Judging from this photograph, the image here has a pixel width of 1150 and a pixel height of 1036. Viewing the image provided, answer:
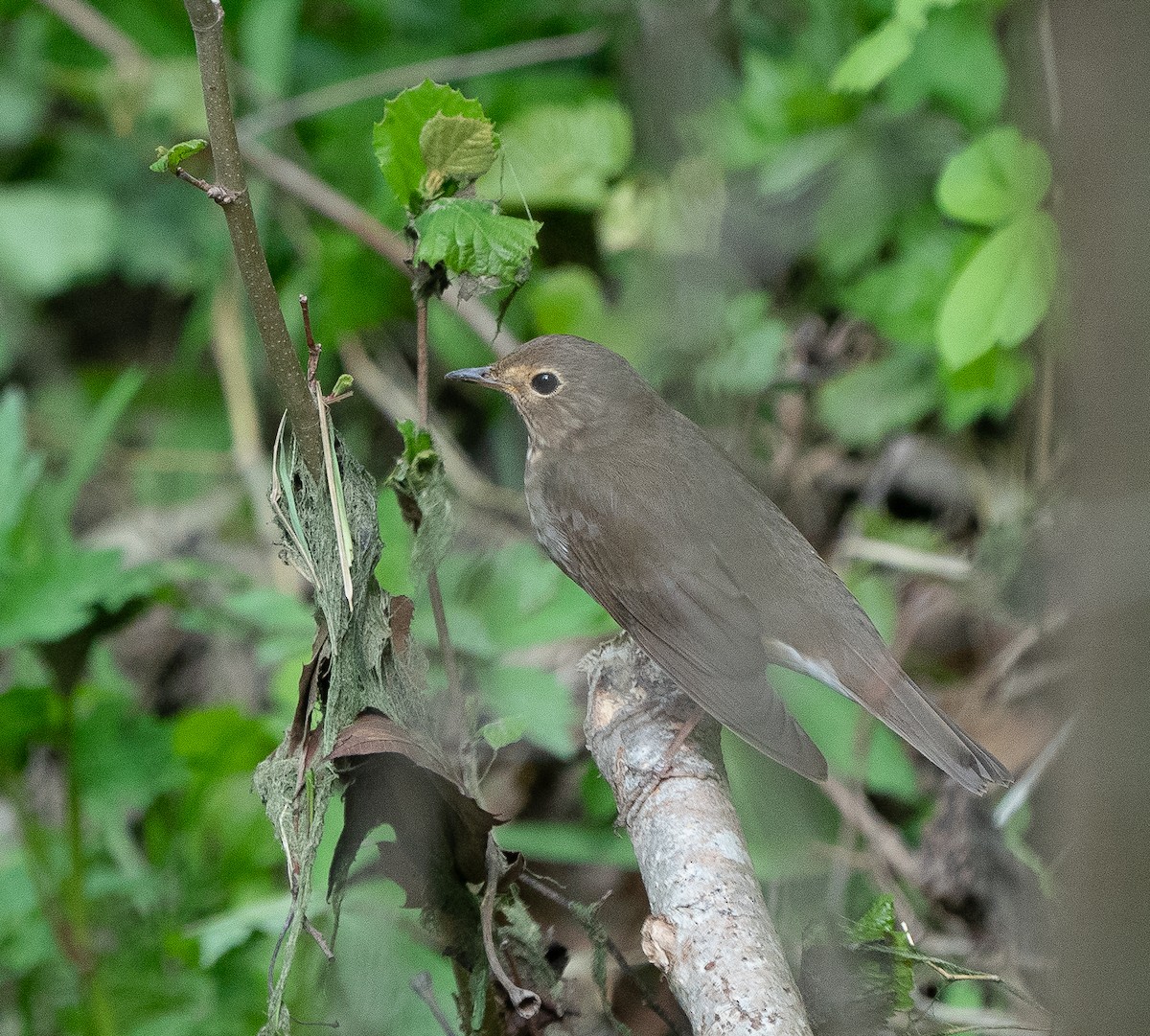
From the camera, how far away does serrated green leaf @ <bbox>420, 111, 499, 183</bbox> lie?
2180 millimetres

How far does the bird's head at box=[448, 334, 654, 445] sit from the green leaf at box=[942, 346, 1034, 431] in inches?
45.6

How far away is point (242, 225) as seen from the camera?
1909 millimetres

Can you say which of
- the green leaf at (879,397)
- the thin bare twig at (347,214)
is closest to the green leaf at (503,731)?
the thin bare twig at (347,214)

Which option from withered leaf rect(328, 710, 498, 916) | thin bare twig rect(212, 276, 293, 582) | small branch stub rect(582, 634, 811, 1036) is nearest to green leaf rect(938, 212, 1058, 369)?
small branch stub rect(582, 634, 811, 1036)

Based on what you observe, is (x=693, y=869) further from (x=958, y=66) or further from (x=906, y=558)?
(x=958, y=66)

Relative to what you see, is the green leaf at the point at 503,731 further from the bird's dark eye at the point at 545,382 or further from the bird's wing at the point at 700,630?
the bird's dark eye at the point at 545,382

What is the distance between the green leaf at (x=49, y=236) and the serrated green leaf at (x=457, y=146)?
4041 millimetres

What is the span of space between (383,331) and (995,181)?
9.64ft

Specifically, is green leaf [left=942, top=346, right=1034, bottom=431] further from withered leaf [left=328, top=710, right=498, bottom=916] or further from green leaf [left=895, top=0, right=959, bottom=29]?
withered leaf [left=328, top=710, right=498, bottom=916]

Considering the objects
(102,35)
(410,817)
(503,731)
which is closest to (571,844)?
(503,731)

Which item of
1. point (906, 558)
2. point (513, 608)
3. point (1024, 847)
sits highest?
point (513, 608)

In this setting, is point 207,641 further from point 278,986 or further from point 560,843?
point 278,986

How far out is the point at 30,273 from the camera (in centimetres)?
576

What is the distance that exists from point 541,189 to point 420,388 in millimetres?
2616
